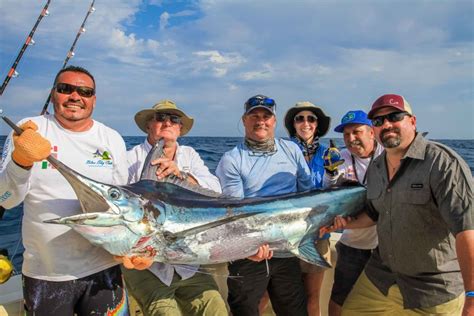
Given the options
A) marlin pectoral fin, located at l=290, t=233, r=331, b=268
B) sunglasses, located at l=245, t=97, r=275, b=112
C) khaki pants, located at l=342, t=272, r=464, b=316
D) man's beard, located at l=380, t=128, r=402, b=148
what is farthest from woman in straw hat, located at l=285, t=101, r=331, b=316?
man's beard, located at l=380, t=128, r=402, b=148

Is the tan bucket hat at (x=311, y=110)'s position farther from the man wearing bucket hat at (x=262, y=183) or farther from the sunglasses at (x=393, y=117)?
the sunglasses at (x=393, y=117)

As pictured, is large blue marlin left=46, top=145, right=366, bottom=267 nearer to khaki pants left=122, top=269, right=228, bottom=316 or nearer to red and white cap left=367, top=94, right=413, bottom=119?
khaki pants left=122, top=269, right=228, bottom=316

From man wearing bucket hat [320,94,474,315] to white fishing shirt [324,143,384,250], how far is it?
381 mm

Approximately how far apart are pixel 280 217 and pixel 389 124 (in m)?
0.86

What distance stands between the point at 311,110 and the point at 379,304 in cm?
171

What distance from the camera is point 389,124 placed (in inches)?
94.6

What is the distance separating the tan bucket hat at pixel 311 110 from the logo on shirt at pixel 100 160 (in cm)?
190

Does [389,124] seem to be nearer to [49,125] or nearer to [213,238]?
[213,238]

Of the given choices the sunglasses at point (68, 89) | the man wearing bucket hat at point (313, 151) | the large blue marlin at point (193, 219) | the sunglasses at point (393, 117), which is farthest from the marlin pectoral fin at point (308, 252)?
the sunglasses at point (68, 89)

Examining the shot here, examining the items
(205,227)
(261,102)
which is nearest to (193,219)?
(205,227)

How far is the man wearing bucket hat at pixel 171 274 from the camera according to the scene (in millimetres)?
2482

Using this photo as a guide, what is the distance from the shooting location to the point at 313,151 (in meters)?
3.42

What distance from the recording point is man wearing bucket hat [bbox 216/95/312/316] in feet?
9.11

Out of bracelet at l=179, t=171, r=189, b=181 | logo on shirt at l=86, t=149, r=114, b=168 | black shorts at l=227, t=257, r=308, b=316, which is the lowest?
black shorts at l=227, t=257, r=308, b=316
